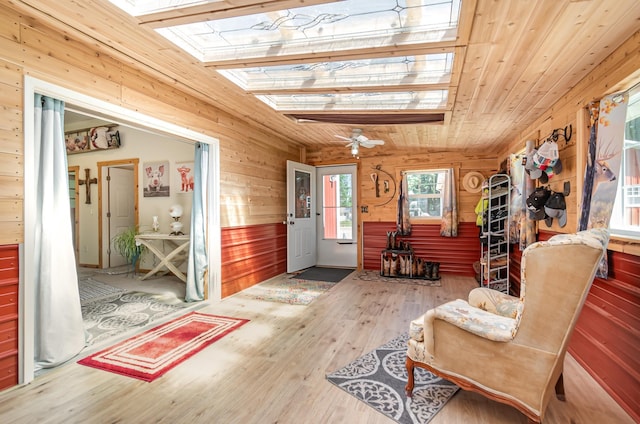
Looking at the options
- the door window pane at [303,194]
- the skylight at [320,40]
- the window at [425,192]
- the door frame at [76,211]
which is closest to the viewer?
the skylight at [320,40]

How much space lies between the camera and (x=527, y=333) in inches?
62.9

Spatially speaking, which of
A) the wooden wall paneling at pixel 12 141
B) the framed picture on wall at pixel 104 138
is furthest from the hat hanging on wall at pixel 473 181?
the framed picture on wall at pixel 104 138

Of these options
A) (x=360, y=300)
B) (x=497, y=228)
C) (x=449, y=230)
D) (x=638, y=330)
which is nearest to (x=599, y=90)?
(x=638, y=330)

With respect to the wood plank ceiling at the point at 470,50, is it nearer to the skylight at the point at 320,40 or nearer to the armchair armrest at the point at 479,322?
the skylight at the point at 320,40

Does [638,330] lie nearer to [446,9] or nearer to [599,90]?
[599,90]

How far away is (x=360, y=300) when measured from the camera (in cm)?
405

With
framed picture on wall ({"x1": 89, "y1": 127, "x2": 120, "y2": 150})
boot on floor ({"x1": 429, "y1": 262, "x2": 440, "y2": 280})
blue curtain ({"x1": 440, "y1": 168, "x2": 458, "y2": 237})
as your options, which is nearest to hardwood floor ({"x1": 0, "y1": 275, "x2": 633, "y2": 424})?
boot on floor ({"x1": 429, "y1": 262, "x2": 440, "y2": 280})

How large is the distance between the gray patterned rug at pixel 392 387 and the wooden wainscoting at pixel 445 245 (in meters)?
3.47

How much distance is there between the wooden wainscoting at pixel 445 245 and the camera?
217 inches

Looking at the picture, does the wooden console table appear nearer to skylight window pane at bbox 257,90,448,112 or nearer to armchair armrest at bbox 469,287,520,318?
skylight window pane at bbox 257,90,448,112

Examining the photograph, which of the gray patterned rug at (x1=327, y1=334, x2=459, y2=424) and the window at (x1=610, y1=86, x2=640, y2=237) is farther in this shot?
the window at (x1=610, y1=86, x2=640, y2=237)

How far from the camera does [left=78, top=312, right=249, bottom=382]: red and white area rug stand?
7.71 ft

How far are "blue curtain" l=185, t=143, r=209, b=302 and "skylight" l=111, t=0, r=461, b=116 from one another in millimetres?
1211

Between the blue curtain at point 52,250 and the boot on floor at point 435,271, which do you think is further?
the boot on floor at point 435,271
